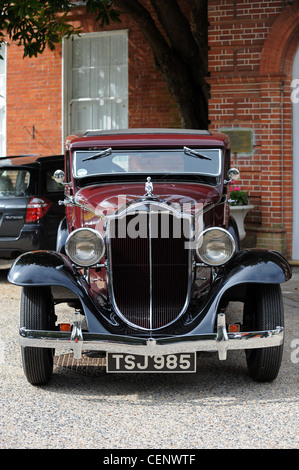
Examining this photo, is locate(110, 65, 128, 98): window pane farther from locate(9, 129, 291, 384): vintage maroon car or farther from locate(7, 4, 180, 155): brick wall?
locate(9, 129, 291, 384): vintage maroon car

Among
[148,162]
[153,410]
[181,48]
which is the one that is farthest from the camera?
[181,48]

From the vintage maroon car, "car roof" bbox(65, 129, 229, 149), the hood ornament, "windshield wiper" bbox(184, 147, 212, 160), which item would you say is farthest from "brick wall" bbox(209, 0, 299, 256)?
the hood ornament

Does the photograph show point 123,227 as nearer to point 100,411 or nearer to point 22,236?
point 100,411

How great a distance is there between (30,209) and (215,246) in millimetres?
4411

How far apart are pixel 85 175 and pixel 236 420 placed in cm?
238

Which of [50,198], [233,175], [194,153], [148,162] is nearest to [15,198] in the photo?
[50,198]

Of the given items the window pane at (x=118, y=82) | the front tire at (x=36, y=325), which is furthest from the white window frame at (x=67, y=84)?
the front tire at (x=36, y=325)

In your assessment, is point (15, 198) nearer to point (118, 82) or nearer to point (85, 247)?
point (85, 247)

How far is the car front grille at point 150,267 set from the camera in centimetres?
483

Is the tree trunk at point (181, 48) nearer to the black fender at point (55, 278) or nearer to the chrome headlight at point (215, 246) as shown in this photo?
the chrome headlight at point (215, 246)

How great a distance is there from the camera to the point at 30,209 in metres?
8.85

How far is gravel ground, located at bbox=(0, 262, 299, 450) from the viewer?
12.7 feet

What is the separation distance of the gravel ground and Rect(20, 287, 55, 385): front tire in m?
0.11
